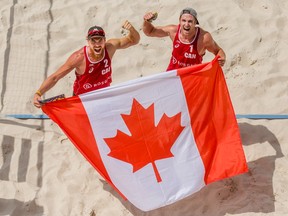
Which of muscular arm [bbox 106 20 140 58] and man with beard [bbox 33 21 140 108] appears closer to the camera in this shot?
man with beard [bbox 33 21 140 108]

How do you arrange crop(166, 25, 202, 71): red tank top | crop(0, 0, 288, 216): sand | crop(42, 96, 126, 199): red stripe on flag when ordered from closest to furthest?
crop(42, 96, 126, 199): red stripe on flag
crop(166, 25, 202, 71): red tank top
crop(0, 0, 288, 216): sand

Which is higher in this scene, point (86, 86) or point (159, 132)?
point (86, 86)

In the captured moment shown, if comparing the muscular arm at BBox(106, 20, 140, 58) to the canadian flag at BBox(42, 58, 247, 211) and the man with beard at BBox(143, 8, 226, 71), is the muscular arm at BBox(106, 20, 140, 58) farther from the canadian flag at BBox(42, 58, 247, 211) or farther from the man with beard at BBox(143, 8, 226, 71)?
the canadian flag at BBox(42, 58, 247, 211)

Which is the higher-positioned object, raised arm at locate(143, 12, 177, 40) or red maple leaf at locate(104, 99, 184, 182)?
raised arm at locate(143, 12, 177, 40)

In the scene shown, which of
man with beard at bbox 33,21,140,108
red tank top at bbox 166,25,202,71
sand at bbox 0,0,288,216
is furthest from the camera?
sand at bbox 0,0,288,216

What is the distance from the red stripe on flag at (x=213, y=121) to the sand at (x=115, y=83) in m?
0.40

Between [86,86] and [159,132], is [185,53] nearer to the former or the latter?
[159,132]

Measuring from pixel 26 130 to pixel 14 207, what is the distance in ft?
3.49

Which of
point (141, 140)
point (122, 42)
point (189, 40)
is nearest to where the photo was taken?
point (141, 140)

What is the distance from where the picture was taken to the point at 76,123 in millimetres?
4297

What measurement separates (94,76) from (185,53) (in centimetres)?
94

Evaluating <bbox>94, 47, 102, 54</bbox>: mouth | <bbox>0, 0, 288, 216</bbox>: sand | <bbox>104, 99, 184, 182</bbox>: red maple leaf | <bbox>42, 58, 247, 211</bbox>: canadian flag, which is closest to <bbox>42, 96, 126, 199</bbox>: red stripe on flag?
<bbox>42, 58, 247, 211</bbox>: canadian flag

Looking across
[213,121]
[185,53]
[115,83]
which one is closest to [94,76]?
[185,53]

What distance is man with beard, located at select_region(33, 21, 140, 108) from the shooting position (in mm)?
4375
